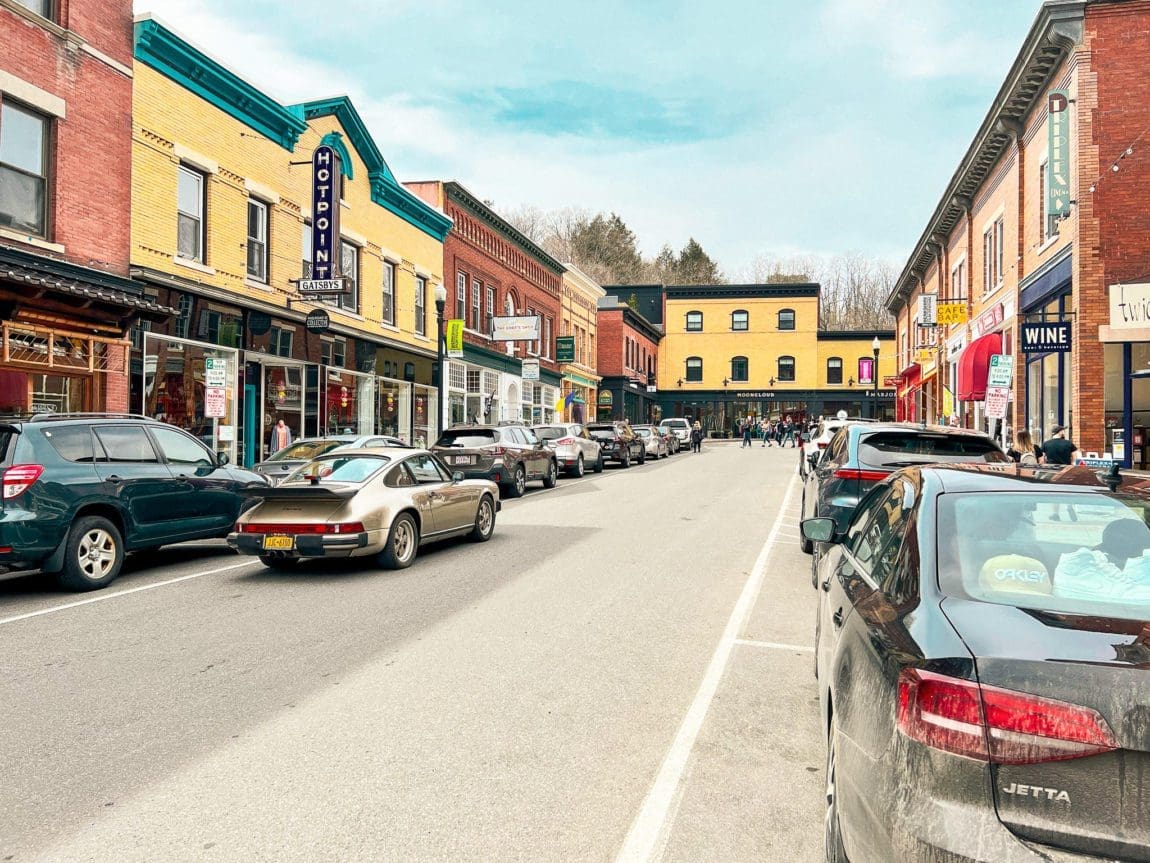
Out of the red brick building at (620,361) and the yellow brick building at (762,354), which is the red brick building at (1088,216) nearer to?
the red brick building at (620,361)

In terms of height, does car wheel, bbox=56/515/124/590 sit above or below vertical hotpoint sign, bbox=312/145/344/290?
below

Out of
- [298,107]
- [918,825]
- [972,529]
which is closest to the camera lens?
[918,825]

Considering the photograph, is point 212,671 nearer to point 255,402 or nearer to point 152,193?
point 152,193

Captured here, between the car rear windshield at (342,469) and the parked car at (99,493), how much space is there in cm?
132

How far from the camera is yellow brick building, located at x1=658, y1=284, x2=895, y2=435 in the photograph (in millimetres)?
68938

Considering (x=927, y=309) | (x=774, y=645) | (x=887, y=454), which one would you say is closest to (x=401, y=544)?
(x=774, y=645)

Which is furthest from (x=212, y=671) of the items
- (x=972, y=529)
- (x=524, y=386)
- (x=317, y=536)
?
(x=524, y=386)

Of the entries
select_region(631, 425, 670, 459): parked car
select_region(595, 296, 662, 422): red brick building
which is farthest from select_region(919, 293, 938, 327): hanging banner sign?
select_region(595, 296, 662, 422): red brick building

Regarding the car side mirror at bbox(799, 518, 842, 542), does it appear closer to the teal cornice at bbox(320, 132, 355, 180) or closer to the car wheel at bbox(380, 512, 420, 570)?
the car wheel at bbox(380, 512, 420, 570)

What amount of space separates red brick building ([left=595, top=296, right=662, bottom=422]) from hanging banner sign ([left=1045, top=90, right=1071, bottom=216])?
42230 mm

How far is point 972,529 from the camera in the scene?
3.04 metres

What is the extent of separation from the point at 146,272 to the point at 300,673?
13.4 meters

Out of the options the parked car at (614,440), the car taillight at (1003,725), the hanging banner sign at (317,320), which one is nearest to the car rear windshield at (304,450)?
the hanging banner sign at (317,320)

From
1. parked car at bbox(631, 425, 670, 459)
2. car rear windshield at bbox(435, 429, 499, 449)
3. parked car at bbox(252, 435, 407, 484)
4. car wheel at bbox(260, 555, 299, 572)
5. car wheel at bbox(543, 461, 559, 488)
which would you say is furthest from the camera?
parked car at bbox(631, 425, 670, 459)
